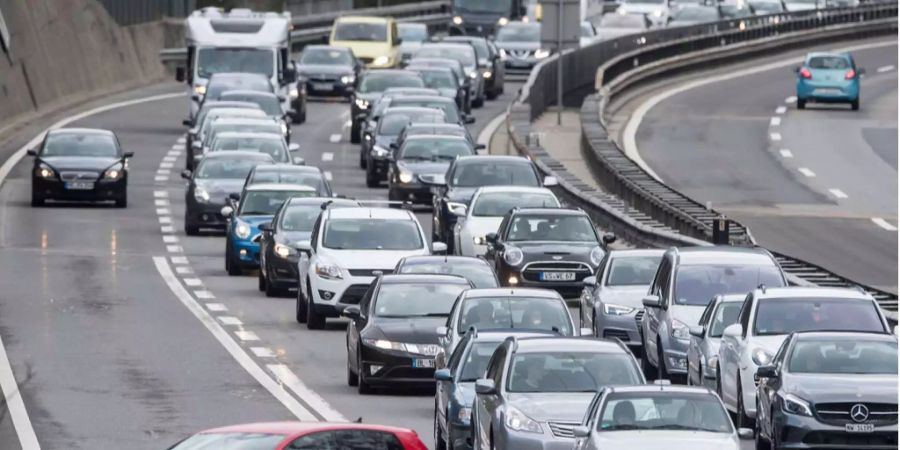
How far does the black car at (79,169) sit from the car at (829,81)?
28.2 meters

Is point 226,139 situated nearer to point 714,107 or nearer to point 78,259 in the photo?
point 78,259

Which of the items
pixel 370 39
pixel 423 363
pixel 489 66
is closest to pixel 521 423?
pixel 423 363

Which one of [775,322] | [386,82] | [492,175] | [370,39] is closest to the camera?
[775,322]

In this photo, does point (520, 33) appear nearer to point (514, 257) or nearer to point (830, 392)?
point (514, 257)

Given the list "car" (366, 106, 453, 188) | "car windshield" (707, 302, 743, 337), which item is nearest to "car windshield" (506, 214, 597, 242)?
"car windshield" (707, 302, 743, 337)

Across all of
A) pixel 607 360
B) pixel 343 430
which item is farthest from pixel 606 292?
pixel 343 430

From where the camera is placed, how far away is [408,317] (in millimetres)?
27234

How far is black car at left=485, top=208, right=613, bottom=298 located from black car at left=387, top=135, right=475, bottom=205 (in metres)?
11.3

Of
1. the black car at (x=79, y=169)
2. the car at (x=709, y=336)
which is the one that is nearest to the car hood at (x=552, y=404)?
the car at (x=709, y=336)

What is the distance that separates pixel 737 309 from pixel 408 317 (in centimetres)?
388

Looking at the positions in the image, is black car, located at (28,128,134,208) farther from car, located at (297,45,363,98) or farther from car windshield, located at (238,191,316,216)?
car, located at (297,45,363,98)

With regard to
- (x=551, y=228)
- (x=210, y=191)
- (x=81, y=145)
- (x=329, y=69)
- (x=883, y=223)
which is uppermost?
(x=551, y=228)

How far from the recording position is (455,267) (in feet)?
101

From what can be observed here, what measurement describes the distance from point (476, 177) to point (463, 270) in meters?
13.4
